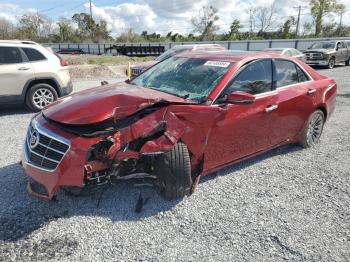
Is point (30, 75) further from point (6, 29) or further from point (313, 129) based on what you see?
point (6, 29)

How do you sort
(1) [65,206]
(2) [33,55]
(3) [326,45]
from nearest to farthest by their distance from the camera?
(1) [65,206] → (2) [33,55] → (3) [326,45]

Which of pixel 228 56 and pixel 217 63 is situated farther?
pixel 228 56

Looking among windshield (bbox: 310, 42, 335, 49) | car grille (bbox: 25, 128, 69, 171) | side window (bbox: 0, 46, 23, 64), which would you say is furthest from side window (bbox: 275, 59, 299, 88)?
windshield (bbox: 310, 42, 335, 49)

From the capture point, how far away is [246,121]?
164 inches

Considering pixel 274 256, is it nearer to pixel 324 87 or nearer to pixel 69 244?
pixel 69 244

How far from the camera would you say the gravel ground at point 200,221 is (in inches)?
116

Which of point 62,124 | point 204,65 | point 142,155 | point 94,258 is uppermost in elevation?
point 204,65

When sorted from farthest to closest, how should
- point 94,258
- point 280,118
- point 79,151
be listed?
point 280,118
point 79,151
point 94,258

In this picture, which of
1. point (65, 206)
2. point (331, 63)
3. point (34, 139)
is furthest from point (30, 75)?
point (331, 63)

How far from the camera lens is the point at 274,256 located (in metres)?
2.91

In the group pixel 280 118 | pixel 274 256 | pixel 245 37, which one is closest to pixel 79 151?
pixel 274 256

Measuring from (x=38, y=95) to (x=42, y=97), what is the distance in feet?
0.35

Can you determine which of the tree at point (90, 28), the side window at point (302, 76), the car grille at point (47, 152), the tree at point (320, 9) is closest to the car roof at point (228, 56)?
the side window at point (302, 76)

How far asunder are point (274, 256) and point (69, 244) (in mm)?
1836
